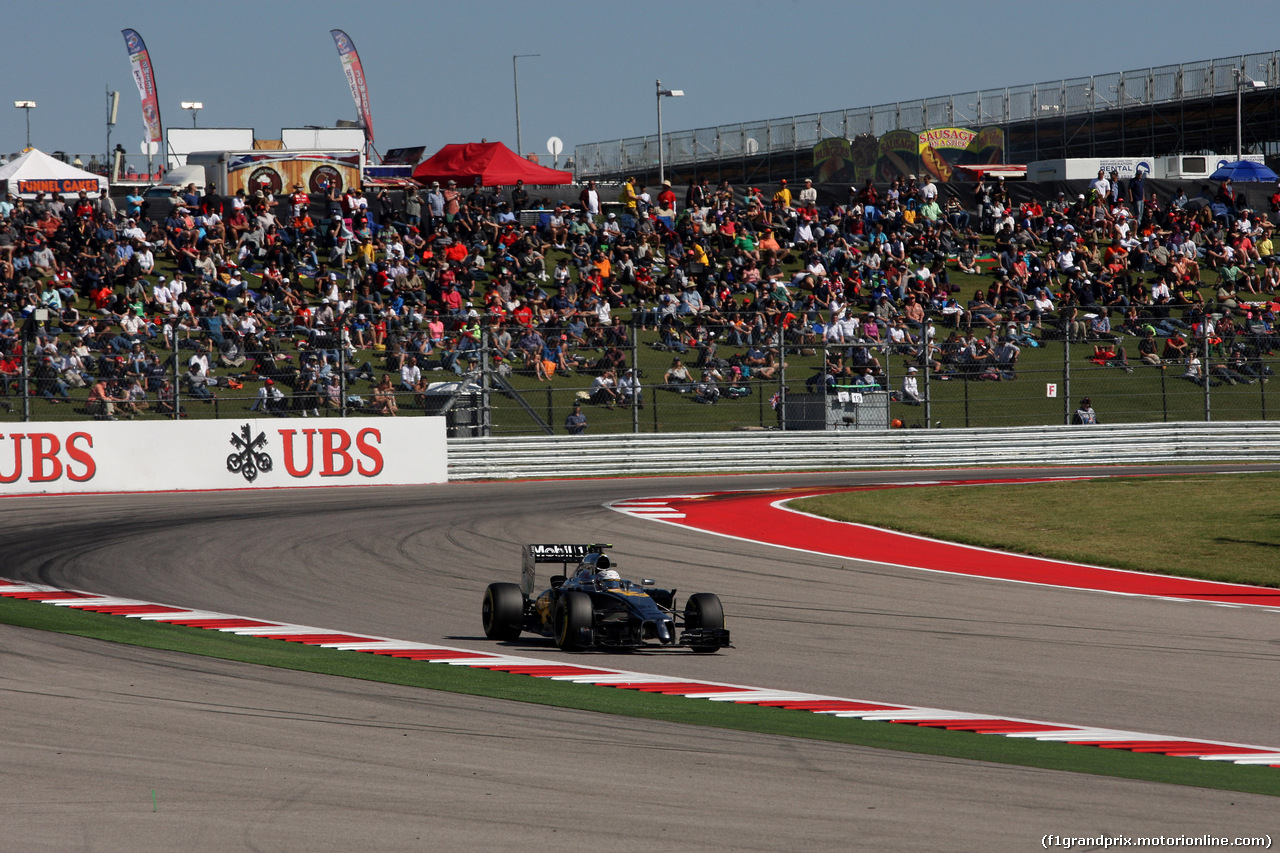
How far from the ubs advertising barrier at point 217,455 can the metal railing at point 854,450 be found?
1119mm

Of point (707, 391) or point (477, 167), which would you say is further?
point (477, 167)

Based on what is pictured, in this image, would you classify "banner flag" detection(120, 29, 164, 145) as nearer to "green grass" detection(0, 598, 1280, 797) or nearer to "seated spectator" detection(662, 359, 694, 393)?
"seated spectator" detection(662, 359, 694, 393)

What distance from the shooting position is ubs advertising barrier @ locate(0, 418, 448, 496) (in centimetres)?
2191

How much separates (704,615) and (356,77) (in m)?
46.7

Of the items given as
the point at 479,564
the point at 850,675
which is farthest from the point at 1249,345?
the point at 850,675

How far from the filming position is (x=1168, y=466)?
27969 mm

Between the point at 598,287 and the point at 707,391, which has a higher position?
the point at 598,287

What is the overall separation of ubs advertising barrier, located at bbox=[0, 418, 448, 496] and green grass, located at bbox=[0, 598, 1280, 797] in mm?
11838

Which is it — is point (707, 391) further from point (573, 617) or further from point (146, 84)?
point (146, 84)

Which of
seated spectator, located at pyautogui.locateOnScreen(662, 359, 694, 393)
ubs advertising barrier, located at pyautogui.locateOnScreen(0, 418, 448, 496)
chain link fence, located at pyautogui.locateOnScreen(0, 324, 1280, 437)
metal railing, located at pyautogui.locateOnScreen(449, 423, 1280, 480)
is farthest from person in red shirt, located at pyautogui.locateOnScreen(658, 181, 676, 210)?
ubs advertising barrier, located at pyautogui.locateOnScreen(0, 418, 448, 496)

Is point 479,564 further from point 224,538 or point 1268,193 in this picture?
point 1268,193

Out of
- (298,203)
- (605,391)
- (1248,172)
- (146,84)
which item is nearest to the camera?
(605,391)

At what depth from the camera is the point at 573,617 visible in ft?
31.1

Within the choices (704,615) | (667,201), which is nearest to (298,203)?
(667,201)
